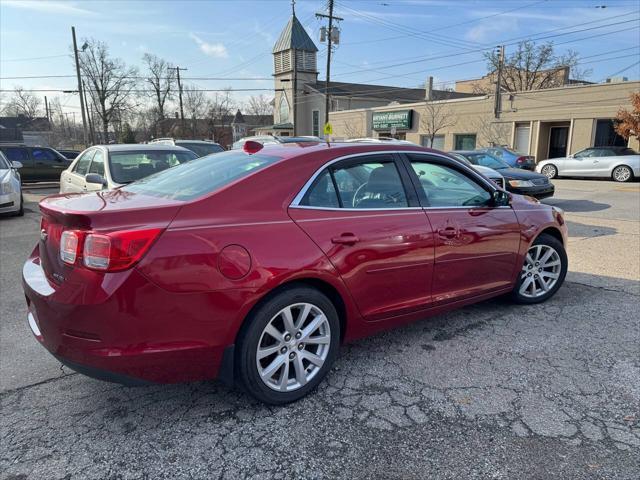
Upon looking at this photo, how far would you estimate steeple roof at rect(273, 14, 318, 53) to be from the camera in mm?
50094

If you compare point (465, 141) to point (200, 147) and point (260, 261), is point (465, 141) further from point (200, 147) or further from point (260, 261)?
point (260, 261)

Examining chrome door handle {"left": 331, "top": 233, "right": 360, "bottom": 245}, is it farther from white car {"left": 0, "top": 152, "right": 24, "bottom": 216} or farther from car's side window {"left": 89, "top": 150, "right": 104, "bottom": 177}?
white car {"left": 0, "top": 152, "right": 24, "bottom": 216}

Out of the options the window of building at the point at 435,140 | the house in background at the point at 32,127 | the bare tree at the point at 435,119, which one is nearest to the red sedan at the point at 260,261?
the bare tree at the point at 435,119

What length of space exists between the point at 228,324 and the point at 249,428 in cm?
63

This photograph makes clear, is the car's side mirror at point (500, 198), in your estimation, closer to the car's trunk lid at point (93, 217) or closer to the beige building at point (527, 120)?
the car's trunk lid at point (93, 217)

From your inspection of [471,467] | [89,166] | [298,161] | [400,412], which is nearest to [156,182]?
[298,161]

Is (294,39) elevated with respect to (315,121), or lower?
elevated

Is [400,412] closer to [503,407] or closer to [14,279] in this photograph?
[503,407]

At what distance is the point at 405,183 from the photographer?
11.2 feet

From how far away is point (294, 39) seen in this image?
5025cm

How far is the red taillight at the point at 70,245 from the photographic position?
2348 mm

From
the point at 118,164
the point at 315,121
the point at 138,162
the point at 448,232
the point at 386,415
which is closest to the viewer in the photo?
the point at 386,415

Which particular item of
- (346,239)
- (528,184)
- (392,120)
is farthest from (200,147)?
(392,120)

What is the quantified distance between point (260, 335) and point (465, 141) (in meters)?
34.1
